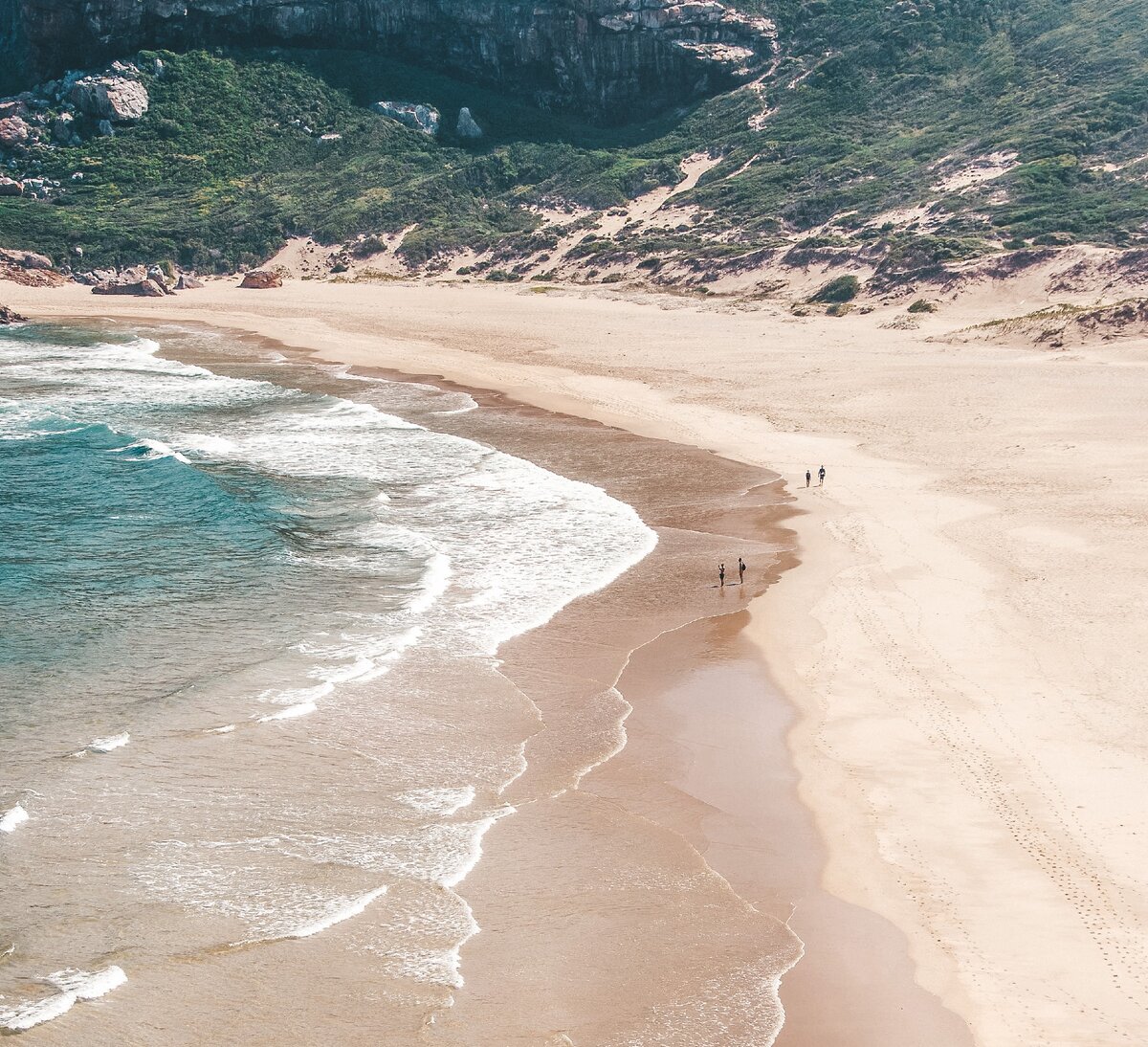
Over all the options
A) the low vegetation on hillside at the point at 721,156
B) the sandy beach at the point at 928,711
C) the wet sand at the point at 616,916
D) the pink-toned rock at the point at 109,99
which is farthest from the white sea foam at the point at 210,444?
the pink-toned rock at the point at 109,99

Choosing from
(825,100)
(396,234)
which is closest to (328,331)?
(396,234)

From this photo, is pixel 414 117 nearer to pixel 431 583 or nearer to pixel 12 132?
pixel 12 132

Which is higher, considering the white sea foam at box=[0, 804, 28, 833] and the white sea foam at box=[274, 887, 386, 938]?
the white sea foam at box=[0, 804, 28, 833]

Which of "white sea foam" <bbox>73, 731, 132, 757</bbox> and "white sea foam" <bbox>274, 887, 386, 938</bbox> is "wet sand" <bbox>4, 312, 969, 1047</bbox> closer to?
"white sea foam" <bbox>274, 887, 386, 938</bbox>

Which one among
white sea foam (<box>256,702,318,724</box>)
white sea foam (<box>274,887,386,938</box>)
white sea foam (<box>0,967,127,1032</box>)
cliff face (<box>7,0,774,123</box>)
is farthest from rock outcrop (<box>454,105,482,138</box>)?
white sea foam (<box>0,967,127,1032</box>)

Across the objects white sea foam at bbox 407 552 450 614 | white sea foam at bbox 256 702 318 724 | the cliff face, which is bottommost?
white sea foam at bbox 256 702 318 724
